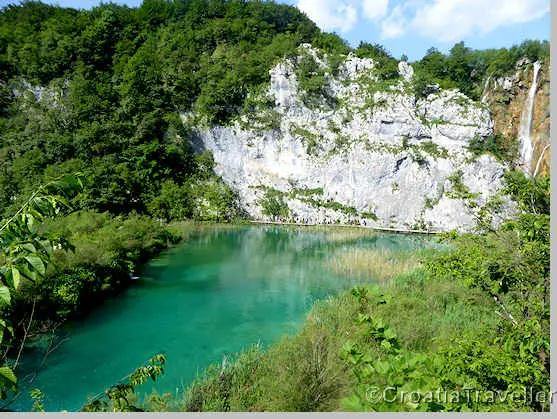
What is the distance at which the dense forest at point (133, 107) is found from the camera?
393 inches

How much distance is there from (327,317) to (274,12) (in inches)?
1576

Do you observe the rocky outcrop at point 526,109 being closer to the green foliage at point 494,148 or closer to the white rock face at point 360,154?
the green foliage at point 494,148

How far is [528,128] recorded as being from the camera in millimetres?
26172

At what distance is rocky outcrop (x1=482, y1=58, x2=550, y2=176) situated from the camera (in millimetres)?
24750

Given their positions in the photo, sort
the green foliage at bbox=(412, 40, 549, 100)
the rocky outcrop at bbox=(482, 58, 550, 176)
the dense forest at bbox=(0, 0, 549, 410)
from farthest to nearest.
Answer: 1. the green foliage at bbox=(412, 40, 549, 100)
2. the rocky outcrop at bbox=(482, 58, 550, 176)
3. the dense forest at bbox=(0, 0, 549, 410)

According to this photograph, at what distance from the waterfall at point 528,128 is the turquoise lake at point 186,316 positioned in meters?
16.4

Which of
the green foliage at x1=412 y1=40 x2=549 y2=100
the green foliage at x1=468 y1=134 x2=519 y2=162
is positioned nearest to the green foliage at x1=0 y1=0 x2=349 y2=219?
the green foliage at x1=412 y1=40 x2=549 y2=100

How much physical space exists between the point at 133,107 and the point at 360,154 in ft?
61.1

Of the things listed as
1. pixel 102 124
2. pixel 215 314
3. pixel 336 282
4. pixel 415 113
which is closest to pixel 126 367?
pixel 215 314

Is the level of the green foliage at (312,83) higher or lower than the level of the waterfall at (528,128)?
higher

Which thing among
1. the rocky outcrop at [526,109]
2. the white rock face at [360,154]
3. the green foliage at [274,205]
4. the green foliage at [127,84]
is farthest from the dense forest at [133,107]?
the green foliage at [274,205]

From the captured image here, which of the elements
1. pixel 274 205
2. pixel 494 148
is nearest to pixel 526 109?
pixel 494 148

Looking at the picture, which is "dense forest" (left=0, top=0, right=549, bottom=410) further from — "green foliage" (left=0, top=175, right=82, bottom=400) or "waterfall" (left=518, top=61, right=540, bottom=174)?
"green foliage" (left=0, top=175, right=82, bottom=400)

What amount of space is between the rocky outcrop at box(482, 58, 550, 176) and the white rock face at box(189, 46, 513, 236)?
8.69 ft
